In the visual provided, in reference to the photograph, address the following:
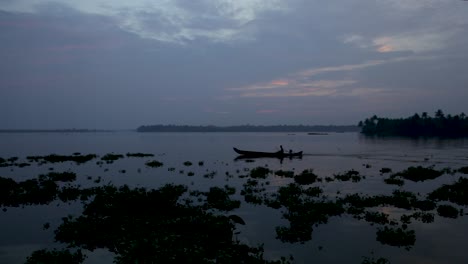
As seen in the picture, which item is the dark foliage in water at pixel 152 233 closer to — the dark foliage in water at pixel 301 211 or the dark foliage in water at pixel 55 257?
the dark foliage in water at pixel 55 257

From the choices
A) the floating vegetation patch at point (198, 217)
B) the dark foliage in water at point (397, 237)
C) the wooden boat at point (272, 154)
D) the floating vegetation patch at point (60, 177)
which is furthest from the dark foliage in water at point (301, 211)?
the wooden boat at point (272, 154)

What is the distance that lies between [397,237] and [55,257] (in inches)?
668

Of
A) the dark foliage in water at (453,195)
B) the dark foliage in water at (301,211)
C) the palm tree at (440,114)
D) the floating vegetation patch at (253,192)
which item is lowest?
the floating vegetation patch at (253,192)

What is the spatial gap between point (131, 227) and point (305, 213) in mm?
11359

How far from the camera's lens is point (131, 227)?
63.1 feet

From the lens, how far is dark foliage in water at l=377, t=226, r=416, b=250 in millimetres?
17797

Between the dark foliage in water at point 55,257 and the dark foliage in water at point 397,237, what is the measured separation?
1529cm

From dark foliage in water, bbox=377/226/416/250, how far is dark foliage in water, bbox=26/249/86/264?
15.3 metres

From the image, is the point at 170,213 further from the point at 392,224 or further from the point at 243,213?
the point at 392,224

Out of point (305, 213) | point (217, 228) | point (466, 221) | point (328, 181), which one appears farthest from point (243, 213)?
point (328, 181)

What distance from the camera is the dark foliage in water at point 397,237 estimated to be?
17.8m

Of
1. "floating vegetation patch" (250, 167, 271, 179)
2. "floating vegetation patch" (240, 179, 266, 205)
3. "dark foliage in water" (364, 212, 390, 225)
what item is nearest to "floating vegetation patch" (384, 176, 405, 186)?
"floating vegetation patch" (250, 167, 271, 179)

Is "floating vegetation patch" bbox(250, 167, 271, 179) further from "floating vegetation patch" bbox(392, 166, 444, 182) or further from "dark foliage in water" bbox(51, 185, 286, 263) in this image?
"dark foliage in water" bbox(51, 185, 286, 263)

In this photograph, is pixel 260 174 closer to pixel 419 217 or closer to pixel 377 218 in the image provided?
pixel 377 218
